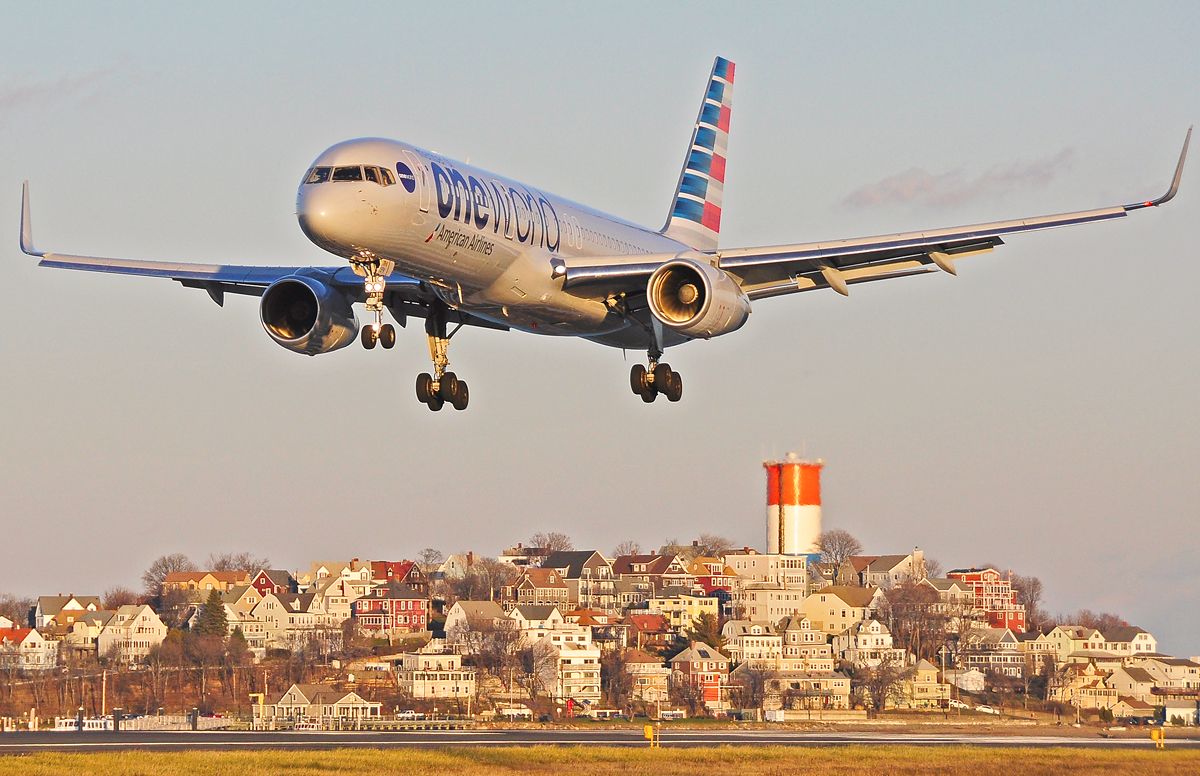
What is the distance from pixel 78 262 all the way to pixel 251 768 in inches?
1248

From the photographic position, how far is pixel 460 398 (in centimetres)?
5462

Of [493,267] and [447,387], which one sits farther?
[447,387]

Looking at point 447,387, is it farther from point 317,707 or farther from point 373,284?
point 317,707

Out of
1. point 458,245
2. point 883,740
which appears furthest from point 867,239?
point 883,740

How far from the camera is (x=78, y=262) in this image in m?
58.0

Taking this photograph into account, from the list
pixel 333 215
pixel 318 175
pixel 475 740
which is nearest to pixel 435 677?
Result: pixel 475 740

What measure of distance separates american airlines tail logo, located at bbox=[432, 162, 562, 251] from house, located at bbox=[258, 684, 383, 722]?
11046 cm

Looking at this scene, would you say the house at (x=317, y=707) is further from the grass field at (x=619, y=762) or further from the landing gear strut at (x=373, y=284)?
the landing gear strut at (x=373, y=284)

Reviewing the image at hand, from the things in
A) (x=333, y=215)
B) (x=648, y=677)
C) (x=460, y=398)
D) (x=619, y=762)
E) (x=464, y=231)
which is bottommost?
(x=648, y=677)

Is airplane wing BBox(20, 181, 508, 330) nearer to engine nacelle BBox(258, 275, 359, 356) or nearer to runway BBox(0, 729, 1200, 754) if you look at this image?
engine nacelle BBox(258, 275, 359, 356)

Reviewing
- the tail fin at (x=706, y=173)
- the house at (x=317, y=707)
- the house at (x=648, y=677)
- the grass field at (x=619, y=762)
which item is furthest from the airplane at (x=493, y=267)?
the house at (x=648, y=677)

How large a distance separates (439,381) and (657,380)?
646cm

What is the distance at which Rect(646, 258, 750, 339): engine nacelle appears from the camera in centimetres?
5009

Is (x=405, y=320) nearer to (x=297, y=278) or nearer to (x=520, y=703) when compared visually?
(x=297, y=278)
